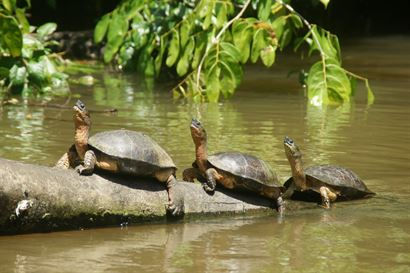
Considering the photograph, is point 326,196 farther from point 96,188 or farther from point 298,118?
point 298,118

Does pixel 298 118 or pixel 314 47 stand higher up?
pixel 314 47

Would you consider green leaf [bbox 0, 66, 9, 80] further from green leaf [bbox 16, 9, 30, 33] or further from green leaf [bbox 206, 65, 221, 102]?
green leaf [bbox 206, 65, 221, 102]

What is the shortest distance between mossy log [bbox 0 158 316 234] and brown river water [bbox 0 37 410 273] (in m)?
0.08

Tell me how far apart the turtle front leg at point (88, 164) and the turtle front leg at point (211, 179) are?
743 millimetres

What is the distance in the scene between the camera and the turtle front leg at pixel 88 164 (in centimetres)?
538

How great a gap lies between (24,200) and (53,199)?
0.57ft

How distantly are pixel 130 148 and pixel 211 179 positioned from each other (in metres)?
0.59

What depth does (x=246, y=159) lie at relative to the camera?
5863 mm

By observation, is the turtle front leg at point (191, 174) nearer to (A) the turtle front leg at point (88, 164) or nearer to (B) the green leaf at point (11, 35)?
(A) the turtle front leg at point (88, 164)

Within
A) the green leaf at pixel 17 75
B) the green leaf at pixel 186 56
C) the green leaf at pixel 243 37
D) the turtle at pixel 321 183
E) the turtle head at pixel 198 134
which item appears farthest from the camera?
the green leaf at pixel 17 75

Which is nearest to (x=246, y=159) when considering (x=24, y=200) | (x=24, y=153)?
(x=24, y=200)

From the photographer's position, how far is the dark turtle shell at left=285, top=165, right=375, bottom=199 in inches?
246

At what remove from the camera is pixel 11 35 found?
992 cm

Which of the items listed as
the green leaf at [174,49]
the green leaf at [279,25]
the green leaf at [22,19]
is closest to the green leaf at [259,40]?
the green leaf at [279,25]
